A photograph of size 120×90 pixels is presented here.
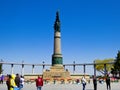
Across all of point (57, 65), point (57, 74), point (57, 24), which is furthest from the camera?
point (57, 24)

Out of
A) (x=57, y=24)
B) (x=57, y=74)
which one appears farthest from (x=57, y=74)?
(x=57, y=24)

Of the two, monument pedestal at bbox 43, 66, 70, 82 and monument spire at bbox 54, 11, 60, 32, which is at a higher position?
monument spire at bbox 54, 11, 60, 32

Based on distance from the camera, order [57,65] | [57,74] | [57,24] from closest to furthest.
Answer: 1. [57,65]
2. [57,74]
3. [57,24]

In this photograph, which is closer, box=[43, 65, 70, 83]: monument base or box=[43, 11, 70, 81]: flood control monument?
box=[43, 11, 70, 81]: flood control monument

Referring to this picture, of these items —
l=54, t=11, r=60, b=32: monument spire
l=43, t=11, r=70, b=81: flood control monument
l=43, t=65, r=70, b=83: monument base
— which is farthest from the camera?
l=54, t=11, r=60, b=32: monument spire

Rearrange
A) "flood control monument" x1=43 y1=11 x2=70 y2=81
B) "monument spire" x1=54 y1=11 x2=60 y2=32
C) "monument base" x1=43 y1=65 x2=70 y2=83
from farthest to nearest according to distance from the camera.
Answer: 1. "monument spire" x1=54 y1=11 x2=60 y2=32
2. "monument base" x1=43 y1=65 x2=70 y2=83
3. "flood control monument" x1=43 y1=11 x2=70 y2=81

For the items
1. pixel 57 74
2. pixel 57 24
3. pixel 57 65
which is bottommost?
pixel 57 74

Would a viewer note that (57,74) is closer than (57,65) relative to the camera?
No

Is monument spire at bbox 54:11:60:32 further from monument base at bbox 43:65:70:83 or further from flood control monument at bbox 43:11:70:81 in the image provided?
monument base at bbox 43:65:70:83

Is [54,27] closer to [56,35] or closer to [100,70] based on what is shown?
[56,35]

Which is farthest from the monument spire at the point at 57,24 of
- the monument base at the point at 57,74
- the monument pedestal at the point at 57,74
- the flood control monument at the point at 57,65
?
the monument pedestal at the point at 57,74

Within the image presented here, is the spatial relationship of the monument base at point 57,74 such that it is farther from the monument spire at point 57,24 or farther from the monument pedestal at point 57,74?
the monument spire at point 57,24

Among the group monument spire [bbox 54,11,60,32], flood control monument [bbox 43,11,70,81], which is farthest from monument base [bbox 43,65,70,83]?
monument spire [bbox 54,11,60,32]

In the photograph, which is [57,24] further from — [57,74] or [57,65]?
[57,74]
